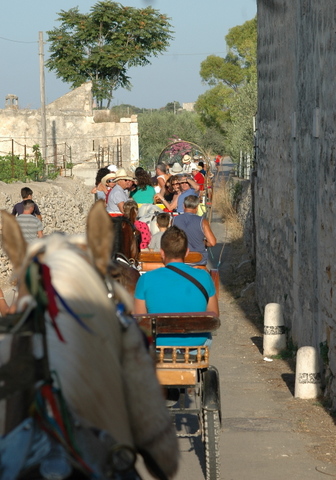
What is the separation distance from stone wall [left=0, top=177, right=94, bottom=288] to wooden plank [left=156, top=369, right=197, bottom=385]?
10.2 meters

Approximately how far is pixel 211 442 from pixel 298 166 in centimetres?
477

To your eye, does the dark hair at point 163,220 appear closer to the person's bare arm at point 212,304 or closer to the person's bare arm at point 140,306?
the person's bare arm at point 212,304

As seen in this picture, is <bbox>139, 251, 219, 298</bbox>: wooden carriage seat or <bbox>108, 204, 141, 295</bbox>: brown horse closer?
<bbox>108, 204, 141, 295</bbox>: brown horse

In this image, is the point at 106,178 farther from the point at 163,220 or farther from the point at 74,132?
the point at 74,132

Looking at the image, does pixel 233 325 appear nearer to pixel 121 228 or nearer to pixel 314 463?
pixel 121 228

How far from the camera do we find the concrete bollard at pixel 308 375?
8242 mm

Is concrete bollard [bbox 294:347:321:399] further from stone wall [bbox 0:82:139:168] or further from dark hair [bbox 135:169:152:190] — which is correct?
stone wall [bbox 0:82:139:168]

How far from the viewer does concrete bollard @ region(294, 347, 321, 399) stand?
824cm

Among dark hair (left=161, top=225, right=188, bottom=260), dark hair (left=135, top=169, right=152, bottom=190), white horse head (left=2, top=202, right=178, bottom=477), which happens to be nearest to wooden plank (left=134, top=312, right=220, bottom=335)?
dark hair (left=161, top=225, right=188, bottom=260)

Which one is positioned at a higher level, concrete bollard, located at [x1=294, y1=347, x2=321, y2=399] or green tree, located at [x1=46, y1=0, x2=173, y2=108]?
green tree, located at [x1=46, y1=0, x2=173, y2=108]

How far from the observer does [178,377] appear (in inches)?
235

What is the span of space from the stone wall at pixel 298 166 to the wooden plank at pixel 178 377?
2.07 meters

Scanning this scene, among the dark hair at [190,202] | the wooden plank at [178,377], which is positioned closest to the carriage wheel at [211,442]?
Answer: the wooden plank at [178,377]

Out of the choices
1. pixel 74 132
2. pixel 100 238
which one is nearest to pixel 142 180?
pixel 100 238
